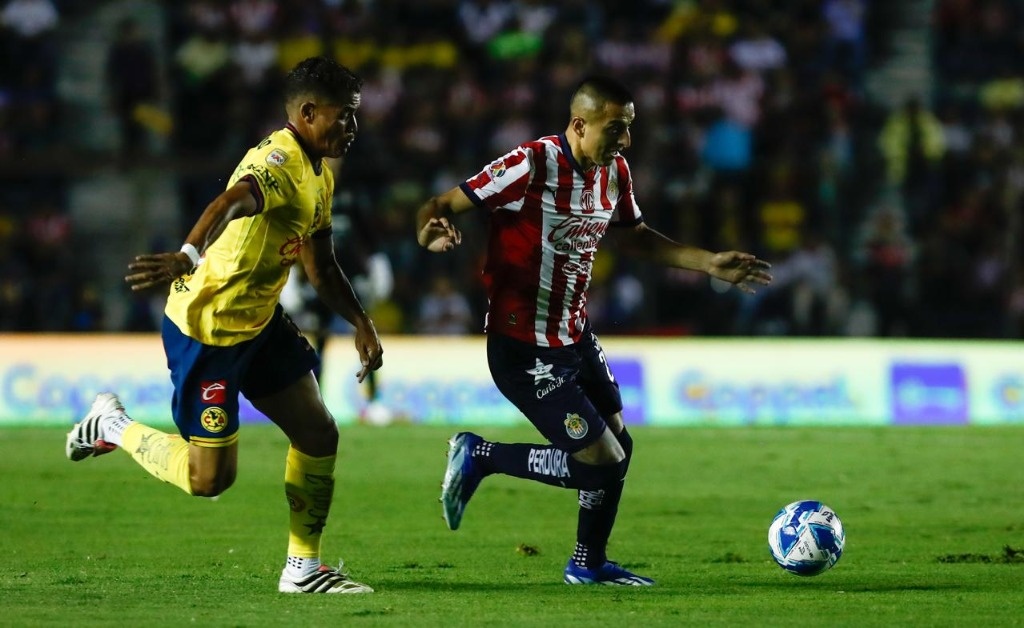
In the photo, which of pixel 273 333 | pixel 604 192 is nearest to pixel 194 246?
pixel 273 333

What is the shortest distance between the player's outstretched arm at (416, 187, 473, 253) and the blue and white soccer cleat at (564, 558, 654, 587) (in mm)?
1700

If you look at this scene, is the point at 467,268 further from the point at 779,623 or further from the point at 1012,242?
the point at 779,623

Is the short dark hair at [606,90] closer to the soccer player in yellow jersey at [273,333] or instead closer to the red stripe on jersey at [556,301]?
the red stripe on jersey at [556,301]

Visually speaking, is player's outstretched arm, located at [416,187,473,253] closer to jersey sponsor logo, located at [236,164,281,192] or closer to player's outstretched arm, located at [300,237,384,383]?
player's outstretched arm, located at [300,237,384,383]

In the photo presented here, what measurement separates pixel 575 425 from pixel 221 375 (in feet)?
5.47

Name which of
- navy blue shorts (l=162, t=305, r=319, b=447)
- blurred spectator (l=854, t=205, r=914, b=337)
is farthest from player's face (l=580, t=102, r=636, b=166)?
blurred spectator (l=854, t=205, r=914, b=337)

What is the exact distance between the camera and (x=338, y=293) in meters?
7.31

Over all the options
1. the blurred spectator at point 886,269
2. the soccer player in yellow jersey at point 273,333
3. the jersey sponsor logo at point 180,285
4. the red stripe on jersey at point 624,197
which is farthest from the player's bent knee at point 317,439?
the blurred spectator at point 886,269

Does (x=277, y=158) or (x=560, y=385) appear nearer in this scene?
(x=277, y=158)

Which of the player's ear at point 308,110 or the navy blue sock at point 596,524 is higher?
the player's ear at point 308,110

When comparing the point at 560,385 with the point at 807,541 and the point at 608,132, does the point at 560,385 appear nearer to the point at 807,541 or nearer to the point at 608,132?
the point at 608,132

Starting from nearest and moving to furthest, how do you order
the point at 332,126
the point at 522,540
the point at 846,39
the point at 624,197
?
1. the point at 332,126
2. the point at 624,197
3. the point at 522,540
4. the point at 846,39

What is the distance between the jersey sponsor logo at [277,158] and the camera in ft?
21.8

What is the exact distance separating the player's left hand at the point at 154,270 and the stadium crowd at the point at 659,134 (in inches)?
509
